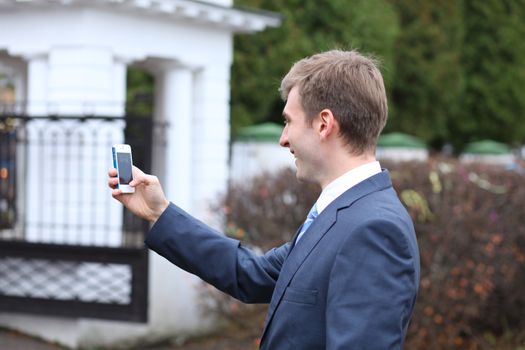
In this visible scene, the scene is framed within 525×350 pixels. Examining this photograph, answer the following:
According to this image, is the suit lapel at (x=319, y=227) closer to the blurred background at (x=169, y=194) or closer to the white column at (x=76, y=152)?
the blurred background at (x=169, y=194)

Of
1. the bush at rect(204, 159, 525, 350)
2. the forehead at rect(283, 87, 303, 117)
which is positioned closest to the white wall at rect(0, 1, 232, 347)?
the bush at rect(204, 159, 525, 350)

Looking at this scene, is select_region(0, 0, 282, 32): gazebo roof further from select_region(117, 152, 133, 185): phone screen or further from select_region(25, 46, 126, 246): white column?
select_region(117, 152, 133, 185): phone screen

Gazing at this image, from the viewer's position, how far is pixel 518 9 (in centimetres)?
3189

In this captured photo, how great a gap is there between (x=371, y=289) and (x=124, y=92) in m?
7.58

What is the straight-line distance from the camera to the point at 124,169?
2961mm

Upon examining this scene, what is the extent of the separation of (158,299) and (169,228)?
22.1 ft

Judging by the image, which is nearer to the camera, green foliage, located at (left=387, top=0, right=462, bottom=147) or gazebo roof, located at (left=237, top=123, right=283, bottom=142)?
gazebo roof, located at (left=237, top=123, right=283, bottom=142)

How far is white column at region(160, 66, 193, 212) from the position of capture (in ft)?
33.3

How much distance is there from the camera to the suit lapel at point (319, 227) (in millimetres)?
2670

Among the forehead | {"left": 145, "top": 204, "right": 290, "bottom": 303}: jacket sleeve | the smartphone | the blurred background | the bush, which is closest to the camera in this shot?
the forehead

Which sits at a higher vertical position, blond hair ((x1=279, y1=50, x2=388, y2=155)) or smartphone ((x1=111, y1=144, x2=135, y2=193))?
blond hair ((x1=279, y1=50, x2=388, y2=155))

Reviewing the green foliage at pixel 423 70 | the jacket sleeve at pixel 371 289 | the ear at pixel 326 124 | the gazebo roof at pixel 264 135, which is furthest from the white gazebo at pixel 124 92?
the green foliage at pixel 423 70

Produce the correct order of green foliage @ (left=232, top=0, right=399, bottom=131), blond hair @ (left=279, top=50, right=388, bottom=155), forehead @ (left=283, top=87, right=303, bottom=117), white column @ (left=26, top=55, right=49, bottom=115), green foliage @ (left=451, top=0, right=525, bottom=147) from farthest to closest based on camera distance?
green foliage @ (left=451, top=0, right=525, bottom=147), green foliage @ (left=232, top=0, right=399, bottom=131), white column @ (left=26, top=55, right=49, bottom=115), forehead @ (left=283, top=87, right=303, bottom=117), blond hair @ (left=279, top=50, right=388, bottom=155)

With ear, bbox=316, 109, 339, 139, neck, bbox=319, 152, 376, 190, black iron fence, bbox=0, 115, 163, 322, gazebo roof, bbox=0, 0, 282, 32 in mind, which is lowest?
black iron fence, bbox=0, 115, 163, 322
